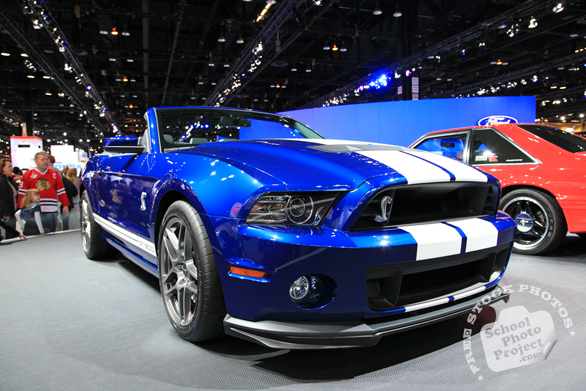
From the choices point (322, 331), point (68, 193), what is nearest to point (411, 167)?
point (322, 331)

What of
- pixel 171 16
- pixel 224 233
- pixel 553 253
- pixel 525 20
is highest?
pixel 171 16

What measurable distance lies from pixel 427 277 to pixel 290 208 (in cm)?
67

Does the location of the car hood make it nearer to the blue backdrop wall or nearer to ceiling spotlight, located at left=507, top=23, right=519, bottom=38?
the blue backdrop wall

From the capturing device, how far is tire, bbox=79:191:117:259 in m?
3.51

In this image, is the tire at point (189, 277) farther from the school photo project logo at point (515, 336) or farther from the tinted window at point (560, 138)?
the tinted window at point (560, 138)

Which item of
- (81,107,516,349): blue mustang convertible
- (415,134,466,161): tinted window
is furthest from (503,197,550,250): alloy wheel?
(81,107,516,349): blue mustang convertible

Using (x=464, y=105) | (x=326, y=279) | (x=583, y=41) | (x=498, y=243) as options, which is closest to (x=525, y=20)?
(x=464, y=105)

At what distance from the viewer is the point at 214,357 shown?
1.65 m

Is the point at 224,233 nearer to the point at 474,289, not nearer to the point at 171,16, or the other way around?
the point at 474,289

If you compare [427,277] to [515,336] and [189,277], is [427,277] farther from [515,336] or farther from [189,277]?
[189,277]

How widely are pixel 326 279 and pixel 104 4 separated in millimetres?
12559

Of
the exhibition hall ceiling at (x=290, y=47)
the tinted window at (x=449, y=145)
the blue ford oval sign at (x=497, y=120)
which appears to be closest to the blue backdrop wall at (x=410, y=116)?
the blue ford oval sign at (x=497, y=120)

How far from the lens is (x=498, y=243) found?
171 centimetres

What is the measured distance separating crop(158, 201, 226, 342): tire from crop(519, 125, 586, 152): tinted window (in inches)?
131
